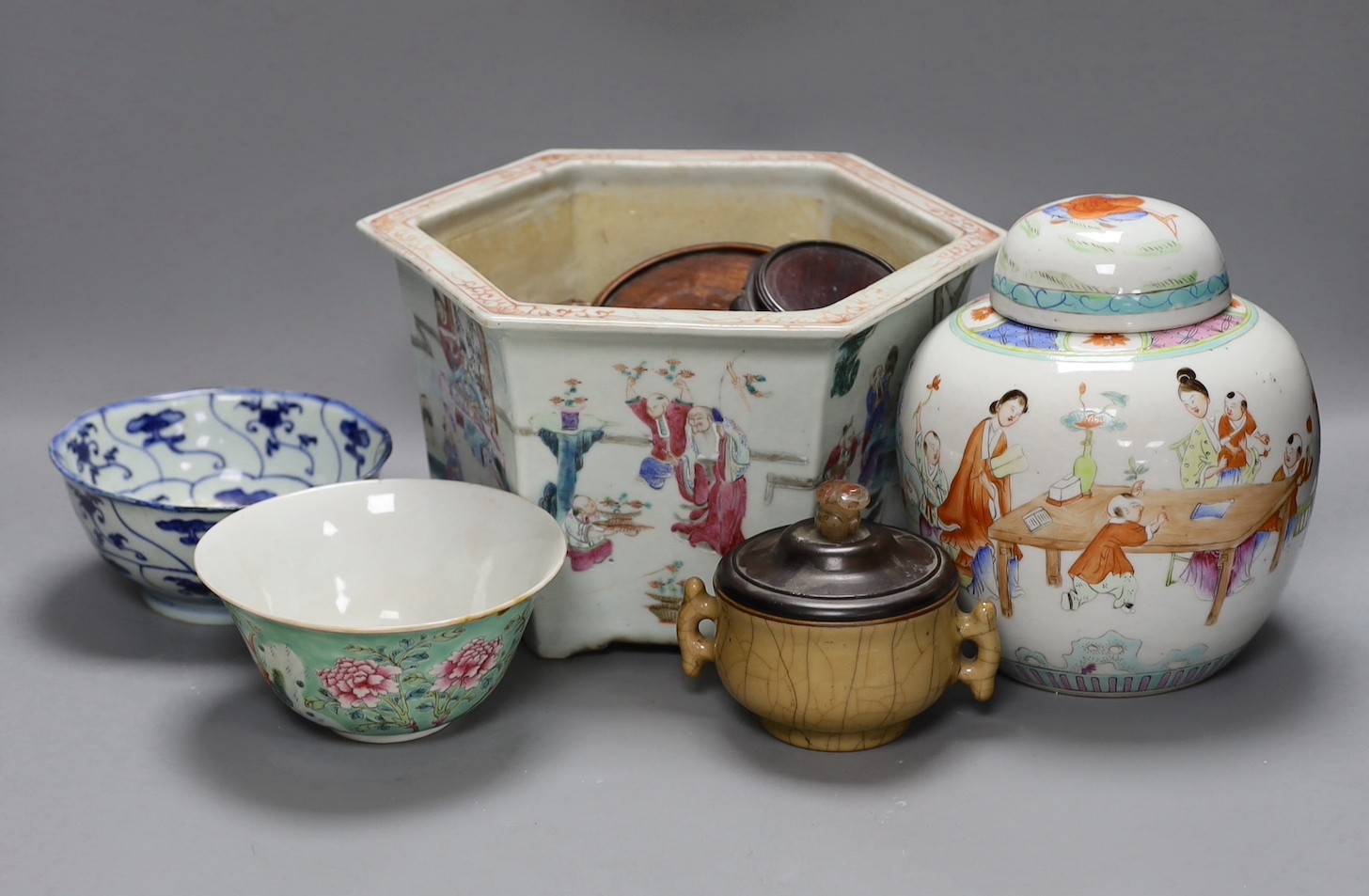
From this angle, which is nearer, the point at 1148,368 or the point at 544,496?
the point at 1148,368

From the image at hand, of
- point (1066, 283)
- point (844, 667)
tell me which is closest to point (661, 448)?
point (844, 667)

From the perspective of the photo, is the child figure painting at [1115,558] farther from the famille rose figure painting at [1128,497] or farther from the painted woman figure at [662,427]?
the painted woman figure at [662,427]

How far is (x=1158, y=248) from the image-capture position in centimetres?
261

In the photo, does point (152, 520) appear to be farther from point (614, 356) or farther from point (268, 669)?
point (614, 356)

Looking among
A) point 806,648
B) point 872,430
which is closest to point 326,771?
point 806,648

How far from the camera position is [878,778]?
8.52ft

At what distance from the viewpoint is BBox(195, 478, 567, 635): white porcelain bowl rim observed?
2580 mm

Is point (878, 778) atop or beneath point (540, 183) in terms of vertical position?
beneath

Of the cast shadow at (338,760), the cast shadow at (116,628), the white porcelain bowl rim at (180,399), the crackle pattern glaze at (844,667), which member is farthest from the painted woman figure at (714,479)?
the cast shadow at (116,628)

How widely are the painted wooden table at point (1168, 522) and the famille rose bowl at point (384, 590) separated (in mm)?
729

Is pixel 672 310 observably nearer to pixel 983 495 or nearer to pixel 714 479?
pixel 714 479

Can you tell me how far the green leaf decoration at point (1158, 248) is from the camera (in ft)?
8.56

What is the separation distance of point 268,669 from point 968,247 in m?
1.39

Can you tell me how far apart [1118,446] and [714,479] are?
25.7 inches
